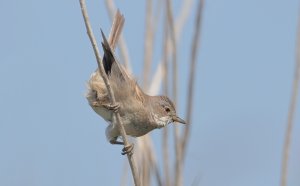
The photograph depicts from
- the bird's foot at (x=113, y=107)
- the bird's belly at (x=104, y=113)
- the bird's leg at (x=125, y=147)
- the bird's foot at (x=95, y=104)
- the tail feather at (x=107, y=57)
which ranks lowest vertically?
the bird's leg at (x=125, y=147)

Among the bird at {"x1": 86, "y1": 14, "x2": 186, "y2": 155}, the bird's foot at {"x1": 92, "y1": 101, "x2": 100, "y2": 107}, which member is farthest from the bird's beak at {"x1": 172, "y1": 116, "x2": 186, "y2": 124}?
the bird's foot at {"x1": 92, "y1": 101, "x2": 100, "y2": 107}

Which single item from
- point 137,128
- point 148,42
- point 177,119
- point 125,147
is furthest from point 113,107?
point 177,119

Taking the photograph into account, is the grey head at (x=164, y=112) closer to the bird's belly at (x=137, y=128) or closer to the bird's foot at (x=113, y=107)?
the bird's belly at (x=137, y=128)

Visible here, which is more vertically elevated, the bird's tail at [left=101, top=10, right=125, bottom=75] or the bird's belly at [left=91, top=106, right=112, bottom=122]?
the bird's tail at [left=101, top=10, right=125, bottom=75]

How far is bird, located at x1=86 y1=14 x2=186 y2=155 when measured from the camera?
10.6ft

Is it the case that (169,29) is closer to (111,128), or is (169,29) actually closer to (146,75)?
(146,75)

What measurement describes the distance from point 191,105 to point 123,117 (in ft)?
1.62

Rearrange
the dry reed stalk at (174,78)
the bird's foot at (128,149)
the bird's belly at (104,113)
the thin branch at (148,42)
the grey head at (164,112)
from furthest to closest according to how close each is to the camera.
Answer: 1. the grey head at (164,112)
2. the bird's belly at (104,113)
3. the thin branch at (148,42)
4. the dry reed stalk at (174,78)
5. the bird's foot at (128,149)

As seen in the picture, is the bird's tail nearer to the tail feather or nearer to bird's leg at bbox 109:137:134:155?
the tail feather

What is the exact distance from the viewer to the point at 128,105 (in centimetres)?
324

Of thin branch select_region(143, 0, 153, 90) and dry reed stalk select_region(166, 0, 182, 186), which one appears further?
thin branch select_region(143, 0, 153, 90)

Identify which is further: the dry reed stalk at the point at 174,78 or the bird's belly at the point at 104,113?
the bird's belly at the point at 104,113

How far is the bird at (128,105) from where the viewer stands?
3227mm

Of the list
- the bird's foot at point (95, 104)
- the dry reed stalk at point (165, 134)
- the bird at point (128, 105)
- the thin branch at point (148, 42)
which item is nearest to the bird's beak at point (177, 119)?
the bird at point (128, 105)
